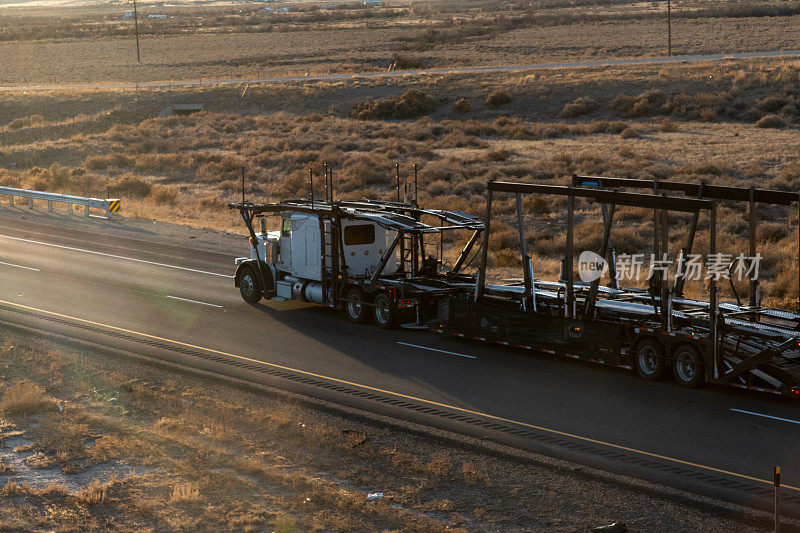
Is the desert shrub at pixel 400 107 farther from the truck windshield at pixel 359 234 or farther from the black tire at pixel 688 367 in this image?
the black tire at pixel 688 367

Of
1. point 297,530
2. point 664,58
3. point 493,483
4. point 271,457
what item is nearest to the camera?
point 297,530

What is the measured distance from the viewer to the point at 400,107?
2916 inches

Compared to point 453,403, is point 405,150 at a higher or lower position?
higher

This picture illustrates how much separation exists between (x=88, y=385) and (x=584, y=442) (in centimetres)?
881

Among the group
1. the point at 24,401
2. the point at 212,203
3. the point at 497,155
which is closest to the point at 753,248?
the point at 24,401

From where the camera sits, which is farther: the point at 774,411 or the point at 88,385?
the point at 88,385

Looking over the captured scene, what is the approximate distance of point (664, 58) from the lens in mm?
87938

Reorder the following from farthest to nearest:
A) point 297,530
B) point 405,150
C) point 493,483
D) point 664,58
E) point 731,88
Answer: point 664,58
point 731,88
point 405,150
point 493,483
point 297,530

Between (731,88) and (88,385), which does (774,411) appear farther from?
(731,88)

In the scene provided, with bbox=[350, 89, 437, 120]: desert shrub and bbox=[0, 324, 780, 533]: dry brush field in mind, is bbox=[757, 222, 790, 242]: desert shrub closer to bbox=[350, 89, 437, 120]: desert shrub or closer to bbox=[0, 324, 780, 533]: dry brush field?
bbox=[0, 324, 780, 533]: dry brush field

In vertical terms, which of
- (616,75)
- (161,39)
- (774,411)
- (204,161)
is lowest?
(774,411)

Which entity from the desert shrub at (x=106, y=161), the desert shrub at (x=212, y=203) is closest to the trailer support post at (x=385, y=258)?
the desert shrub at (x=212, y=203)

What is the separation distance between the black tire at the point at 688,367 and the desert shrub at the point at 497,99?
56.9 meters

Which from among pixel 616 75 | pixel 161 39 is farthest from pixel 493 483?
pixel 161 39
